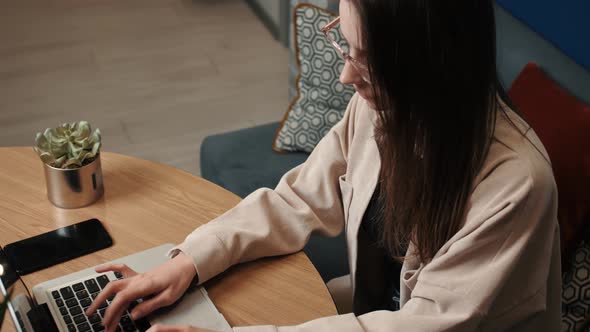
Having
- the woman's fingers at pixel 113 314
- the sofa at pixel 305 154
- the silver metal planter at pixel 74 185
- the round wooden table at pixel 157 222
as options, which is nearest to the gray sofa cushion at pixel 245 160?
the sofa at pixel 305 154

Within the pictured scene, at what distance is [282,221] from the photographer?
131 cm

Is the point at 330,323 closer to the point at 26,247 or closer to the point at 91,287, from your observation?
the point at 91,287

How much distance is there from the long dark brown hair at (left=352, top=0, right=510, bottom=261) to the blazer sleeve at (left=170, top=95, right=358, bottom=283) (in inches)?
8.5

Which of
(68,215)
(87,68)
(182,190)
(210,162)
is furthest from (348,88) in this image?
(87,68)

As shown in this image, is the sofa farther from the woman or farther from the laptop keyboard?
the laptop keyboard

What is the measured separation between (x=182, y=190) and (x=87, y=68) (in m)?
2.13

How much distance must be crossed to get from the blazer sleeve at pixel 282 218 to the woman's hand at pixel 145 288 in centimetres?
3

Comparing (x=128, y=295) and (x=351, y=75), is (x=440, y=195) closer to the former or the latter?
(x=351, y=75)

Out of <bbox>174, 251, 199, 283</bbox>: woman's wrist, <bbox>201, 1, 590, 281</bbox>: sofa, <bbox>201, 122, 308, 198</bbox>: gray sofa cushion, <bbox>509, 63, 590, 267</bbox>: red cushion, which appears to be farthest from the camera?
<bbox>201, 122, 308, 198</bbox>: gray sofa cushion

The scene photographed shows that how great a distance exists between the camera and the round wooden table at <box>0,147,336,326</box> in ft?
3.84

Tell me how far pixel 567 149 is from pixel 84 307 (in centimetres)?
106

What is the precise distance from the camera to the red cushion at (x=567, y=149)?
1497 millimetres

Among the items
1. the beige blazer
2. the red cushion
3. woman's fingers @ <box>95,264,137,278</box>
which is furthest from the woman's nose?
the red cushion

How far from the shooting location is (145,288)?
44.4 inches
